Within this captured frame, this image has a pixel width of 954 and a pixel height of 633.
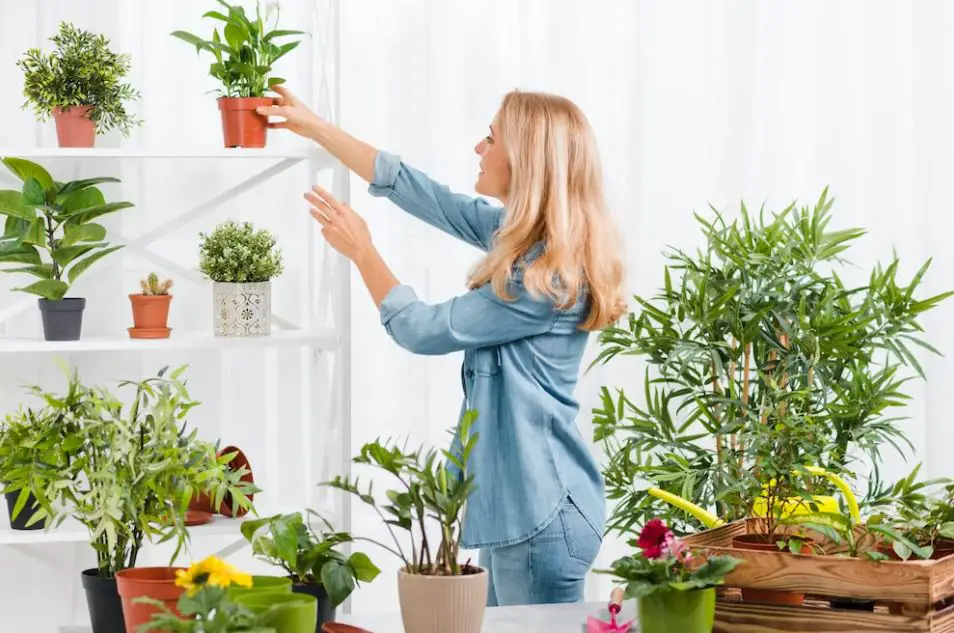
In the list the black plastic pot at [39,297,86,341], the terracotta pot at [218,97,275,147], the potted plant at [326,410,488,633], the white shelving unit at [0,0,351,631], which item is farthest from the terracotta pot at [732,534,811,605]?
the black plastic pot at [39,297,86,341]

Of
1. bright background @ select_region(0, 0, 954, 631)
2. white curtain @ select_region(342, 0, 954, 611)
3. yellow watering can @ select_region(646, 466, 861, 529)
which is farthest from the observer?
white curtain @ select_region(342, 0, 954, 611)

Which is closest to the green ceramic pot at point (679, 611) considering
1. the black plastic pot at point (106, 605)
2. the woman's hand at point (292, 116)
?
the black plastic pot at point (106, 605)

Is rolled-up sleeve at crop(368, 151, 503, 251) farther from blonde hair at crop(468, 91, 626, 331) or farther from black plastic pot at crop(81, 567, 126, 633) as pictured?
black plastic pot at crop(81, 567, 126, 633)

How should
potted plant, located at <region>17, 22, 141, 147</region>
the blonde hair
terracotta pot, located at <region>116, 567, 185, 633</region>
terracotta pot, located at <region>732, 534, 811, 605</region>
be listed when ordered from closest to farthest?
terracotta pot, located at <region>116, 567, 185, 633</region> → terracotta pot, located at <region>732, 534, 811, 605</region> → the blonde hair → potted plant, located at <region>17, 22, 141, 147</region>

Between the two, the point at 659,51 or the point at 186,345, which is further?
the point at 659,51

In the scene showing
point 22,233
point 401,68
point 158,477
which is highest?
point 401,68

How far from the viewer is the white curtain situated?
2.70m

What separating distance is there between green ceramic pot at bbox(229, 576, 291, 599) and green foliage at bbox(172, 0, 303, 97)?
1.21 metres

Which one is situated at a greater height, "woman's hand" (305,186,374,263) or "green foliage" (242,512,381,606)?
"woman's hand" (305,186,374,263)

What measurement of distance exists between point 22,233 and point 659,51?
164cm

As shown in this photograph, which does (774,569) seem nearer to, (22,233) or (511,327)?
(511,327)

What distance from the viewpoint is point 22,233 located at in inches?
82.2

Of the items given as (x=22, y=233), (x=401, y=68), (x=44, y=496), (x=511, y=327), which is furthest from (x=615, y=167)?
(x=44, y=496)

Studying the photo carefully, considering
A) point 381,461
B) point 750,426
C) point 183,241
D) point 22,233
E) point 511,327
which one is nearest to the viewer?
point 381,461
